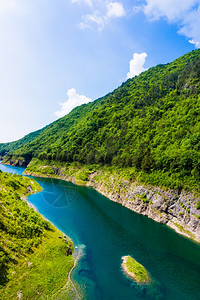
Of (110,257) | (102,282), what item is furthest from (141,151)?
(102,282)

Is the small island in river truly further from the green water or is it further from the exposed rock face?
the exposed rock face

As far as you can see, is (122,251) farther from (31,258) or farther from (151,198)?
(151,198)

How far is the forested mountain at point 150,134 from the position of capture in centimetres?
6836

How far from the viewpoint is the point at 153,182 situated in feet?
223

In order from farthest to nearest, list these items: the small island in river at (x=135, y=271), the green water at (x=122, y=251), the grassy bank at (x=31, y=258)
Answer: the small island in river at (x=135, y=271), the green water at (x=122, y=251), the grassy bank at (x=31, y=258)

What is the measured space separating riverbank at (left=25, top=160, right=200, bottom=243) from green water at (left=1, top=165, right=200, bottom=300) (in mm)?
3184

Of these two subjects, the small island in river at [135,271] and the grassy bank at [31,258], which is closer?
the grassy bank at [31,258]

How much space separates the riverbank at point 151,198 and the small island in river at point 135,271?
23.7 meters

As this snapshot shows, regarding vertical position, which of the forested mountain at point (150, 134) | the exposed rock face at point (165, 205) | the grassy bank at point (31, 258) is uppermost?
the forested mountain at point (150, 134)

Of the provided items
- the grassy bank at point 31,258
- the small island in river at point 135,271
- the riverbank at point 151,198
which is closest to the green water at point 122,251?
the small island in river at point 135,271

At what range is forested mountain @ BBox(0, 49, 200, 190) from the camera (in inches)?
2691

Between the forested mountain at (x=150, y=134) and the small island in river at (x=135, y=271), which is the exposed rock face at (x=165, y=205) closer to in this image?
the forested mountain at (x=150, y=134)

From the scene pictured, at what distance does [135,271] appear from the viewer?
105 feet

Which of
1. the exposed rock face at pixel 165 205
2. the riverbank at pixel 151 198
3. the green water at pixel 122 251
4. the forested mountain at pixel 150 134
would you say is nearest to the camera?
the green water at pixel 122 251
